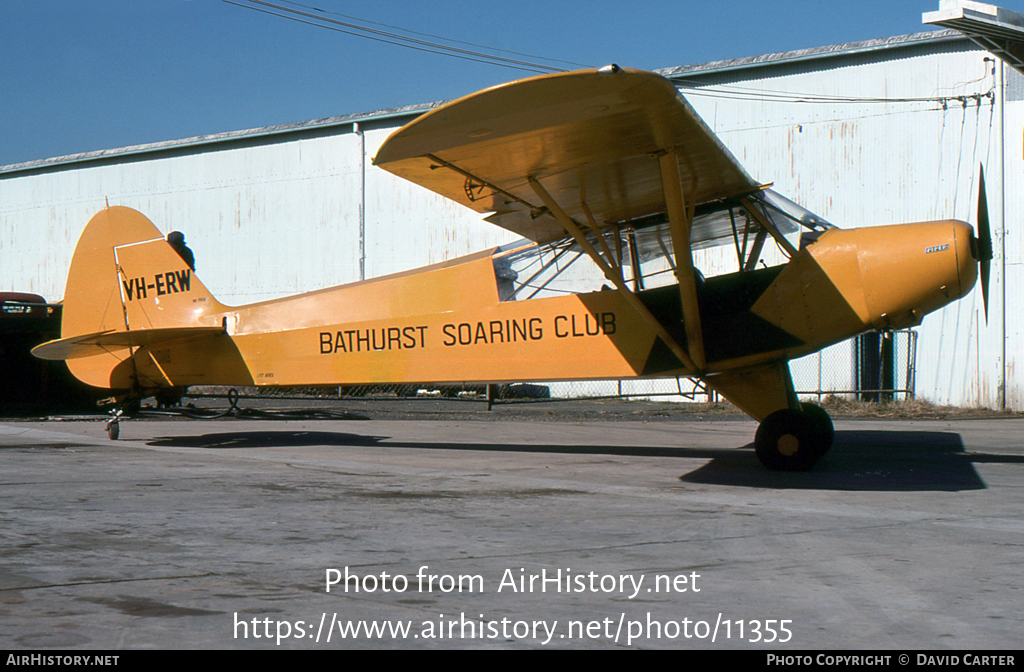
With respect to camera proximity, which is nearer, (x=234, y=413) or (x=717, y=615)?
(x=717, y=615)

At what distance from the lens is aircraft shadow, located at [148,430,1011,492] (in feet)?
22.1

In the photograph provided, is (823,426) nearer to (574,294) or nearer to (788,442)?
(788,442)

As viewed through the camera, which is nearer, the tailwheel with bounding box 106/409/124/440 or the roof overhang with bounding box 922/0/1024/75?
the tailwheel with bounding box 106/409/124/440

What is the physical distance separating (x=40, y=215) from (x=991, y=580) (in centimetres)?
3585

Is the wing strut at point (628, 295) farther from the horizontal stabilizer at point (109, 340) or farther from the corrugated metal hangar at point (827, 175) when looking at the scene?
the corrugated metal hangar at point (827, 175)

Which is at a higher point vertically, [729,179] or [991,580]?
Result: [729,179]

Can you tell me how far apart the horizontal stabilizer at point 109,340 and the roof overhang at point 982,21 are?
13352mm

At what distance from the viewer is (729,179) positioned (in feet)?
26.0

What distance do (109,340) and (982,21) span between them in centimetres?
1533

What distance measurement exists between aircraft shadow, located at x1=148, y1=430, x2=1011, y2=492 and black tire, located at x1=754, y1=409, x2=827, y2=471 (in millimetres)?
101

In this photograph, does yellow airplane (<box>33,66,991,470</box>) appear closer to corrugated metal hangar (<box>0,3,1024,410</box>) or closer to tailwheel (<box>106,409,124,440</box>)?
tailwheel (<box>106,409,124,440</box>)

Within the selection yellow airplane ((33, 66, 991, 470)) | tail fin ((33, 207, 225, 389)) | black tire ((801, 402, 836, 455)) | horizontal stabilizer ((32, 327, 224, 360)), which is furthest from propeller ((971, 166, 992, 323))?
tail fin ((33, 207, 225, 389))
